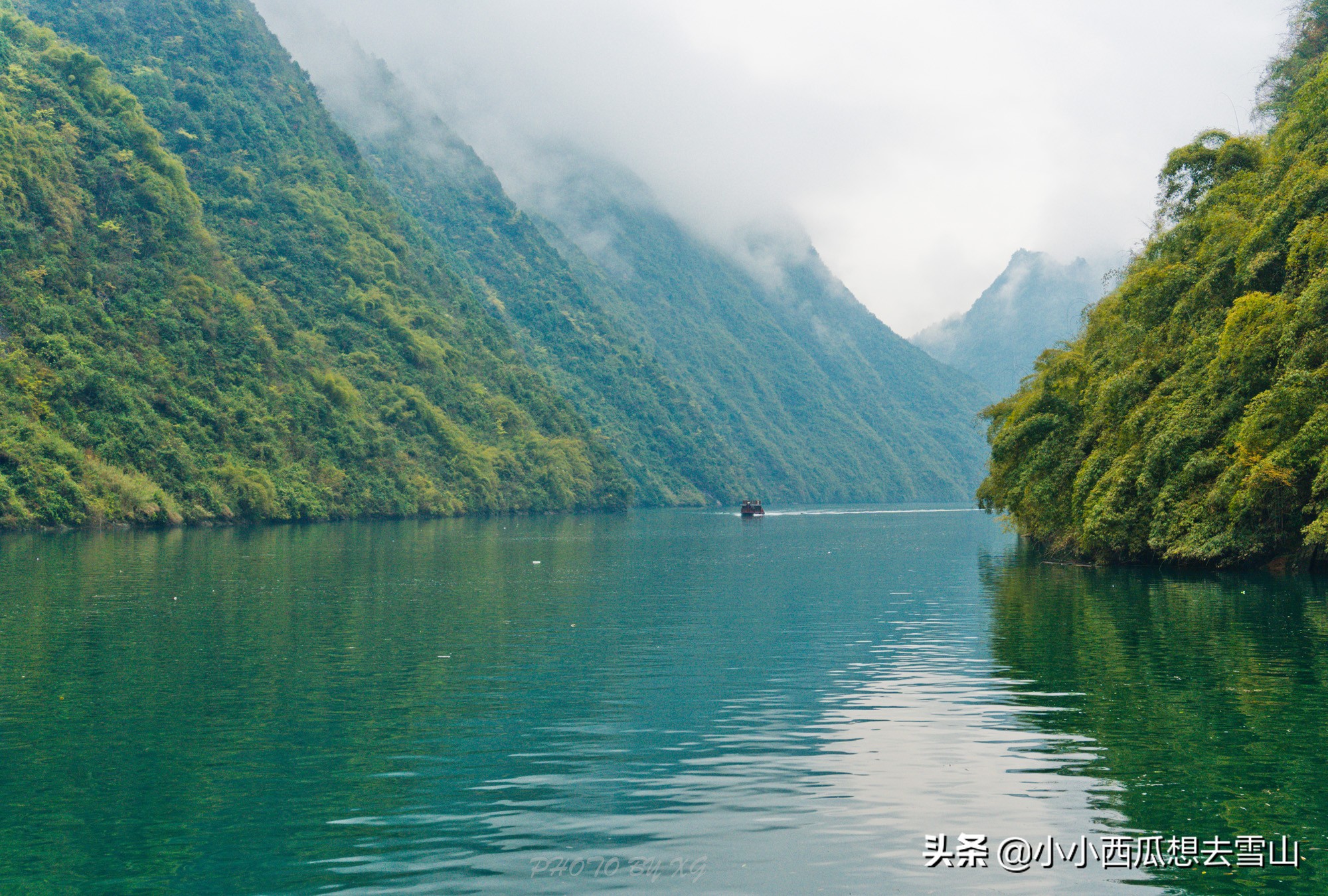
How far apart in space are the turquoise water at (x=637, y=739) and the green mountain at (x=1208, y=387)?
571cm

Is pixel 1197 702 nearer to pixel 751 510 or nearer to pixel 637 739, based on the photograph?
pixel 637 739

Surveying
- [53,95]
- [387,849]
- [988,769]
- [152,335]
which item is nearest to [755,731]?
[988,769]

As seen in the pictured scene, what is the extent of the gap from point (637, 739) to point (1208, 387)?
4439 centimetres

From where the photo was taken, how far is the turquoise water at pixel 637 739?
1593 centimetres

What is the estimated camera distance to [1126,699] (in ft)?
88.5

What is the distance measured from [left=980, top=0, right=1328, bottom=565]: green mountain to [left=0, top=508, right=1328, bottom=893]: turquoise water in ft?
18.7

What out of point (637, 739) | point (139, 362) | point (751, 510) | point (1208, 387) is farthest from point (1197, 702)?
point (751, 510)

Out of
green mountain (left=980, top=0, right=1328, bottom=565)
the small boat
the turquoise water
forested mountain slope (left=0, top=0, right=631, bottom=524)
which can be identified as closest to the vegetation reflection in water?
the turquoise water

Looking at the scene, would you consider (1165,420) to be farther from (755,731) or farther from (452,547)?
(452,547)

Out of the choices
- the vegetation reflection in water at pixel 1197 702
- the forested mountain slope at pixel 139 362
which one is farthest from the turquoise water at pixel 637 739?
the forested mountain slope at pixel 139 362

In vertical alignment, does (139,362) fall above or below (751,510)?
above

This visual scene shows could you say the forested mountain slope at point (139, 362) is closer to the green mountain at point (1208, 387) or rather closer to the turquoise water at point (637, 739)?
the turquoise water at point (637, 739)

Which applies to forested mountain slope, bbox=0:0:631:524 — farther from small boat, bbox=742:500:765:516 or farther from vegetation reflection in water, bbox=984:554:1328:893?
vegetation reflection in water, bbox=984:554:1328:893

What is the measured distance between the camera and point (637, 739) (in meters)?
23.5
